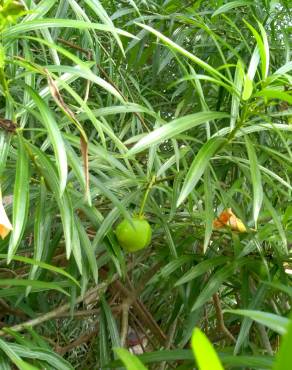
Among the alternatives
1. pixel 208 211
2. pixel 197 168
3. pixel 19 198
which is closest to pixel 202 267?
pixel 208 211

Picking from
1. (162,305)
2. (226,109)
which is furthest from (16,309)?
(226,109)

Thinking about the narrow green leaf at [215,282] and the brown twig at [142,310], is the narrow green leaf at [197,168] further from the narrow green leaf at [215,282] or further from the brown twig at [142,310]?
the brown twig at [142,310]

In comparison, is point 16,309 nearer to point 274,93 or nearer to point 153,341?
point 153,341

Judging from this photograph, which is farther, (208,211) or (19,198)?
(208,211)

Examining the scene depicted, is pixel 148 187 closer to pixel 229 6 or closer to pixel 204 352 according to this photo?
pixel 229 6

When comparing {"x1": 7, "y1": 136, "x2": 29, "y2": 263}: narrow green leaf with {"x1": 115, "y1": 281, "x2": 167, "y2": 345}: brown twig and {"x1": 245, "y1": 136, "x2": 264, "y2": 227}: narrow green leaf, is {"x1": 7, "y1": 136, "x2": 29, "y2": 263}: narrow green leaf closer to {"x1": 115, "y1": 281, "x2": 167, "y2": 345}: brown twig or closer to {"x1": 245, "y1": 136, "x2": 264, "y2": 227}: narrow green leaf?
{"x1": 245, "y1": 136, "x2": 264, "y2": 227}: narrow green leaf

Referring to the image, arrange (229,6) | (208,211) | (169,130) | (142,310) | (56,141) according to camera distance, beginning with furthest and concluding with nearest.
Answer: (142,310) → (229,6) → (208,211) → (169,130) → (56,141)
